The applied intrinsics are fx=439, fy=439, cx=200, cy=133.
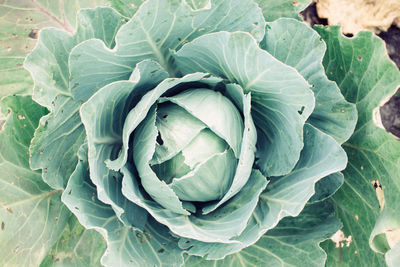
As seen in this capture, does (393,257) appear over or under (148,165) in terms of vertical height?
under

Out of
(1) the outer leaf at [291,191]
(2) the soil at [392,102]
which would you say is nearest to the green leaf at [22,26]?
(1) the outer leaf at [291,191]

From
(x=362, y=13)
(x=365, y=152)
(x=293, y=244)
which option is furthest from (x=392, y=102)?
(x=293, y=244)

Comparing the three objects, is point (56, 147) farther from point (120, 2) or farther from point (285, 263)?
point (285, 263)

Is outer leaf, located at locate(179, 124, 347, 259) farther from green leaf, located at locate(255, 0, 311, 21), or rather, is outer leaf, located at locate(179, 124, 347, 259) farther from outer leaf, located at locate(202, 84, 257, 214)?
green leaf, located at locate(255, 0, 311, 21)

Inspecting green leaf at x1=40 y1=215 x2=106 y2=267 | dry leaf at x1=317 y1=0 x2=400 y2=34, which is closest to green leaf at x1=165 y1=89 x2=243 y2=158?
green leaf at x1=40 y1=215 x2=106 y2=267

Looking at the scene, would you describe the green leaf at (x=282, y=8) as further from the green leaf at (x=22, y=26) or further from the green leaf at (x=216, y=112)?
the green leaf at (x=22, y=26)

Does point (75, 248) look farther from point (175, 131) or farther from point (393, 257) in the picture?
point (393, 257)

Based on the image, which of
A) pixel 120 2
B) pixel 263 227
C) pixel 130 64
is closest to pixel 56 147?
pixel 130 64
